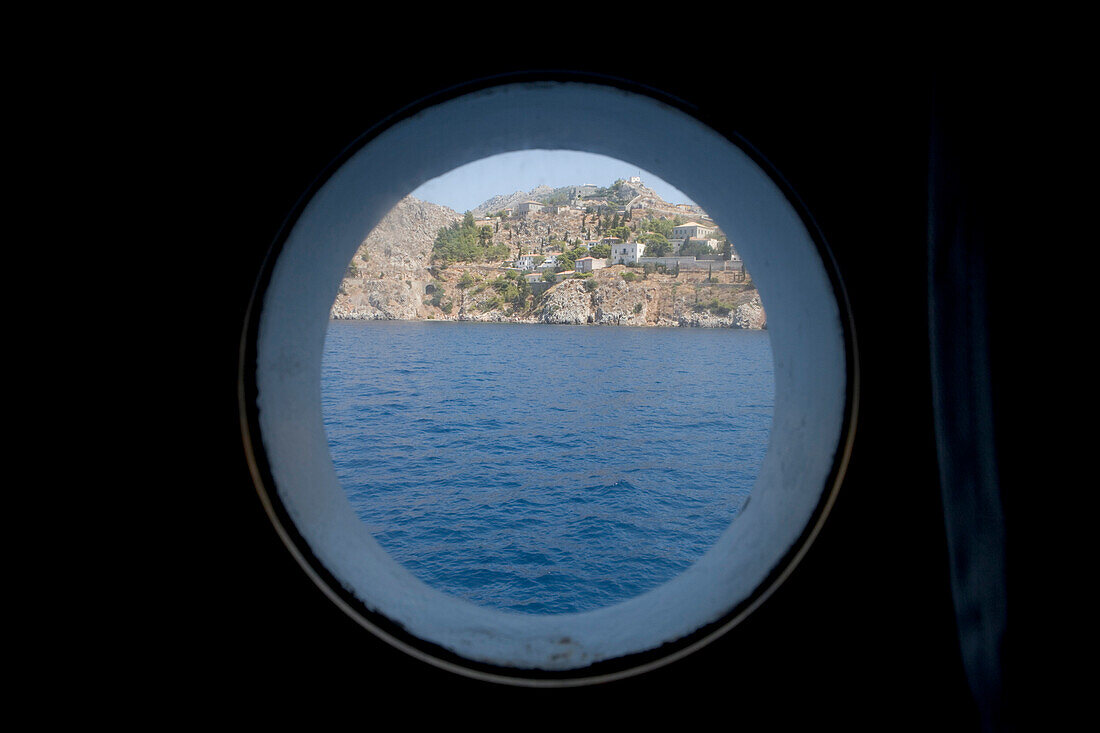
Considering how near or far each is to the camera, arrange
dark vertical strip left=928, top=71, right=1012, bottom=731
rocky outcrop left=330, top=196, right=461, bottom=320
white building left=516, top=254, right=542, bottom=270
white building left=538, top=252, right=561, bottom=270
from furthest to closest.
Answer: white building left=516, top=254, right=542, bottom=270 < white building left=538, top=252, right=561, bottom=270 < rocky outcrop left=330, top=196, right=461, bottom=320 < dark vertical strip left=928, top=71, right=1012, bottom=731

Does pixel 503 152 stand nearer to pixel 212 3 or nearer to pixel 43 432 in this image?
pixel 212 3

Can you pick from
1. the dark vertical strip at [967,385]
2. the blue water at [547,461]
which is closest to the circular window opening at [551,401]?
the blue water at [547,461]

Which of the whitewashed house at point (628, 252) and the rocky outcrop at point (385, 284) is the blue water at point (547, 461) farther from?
the rocky outcrop at point (385, 284)

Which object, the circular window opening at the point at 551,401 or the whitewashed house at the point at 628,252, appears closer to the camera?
the circular window opening at the point at 551,401

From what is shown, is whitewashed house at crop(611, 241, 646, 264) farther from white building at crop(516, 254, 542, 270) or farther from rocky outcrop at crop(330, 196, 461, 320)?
rocky outcrop at crop(330, 196, 461, 320)

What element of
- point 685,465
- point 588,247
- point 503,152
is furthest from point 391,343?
point 503,152

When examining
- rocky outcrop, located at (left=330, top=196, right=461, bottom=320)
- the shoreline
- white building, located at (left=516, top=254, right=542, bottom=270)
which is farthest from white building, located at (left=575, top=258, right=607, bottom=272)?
rocky outcrop, located at (left=330, top=196, right=461, bottom=320)

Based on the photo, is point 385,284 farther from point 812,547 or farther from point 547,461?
point 812,547
